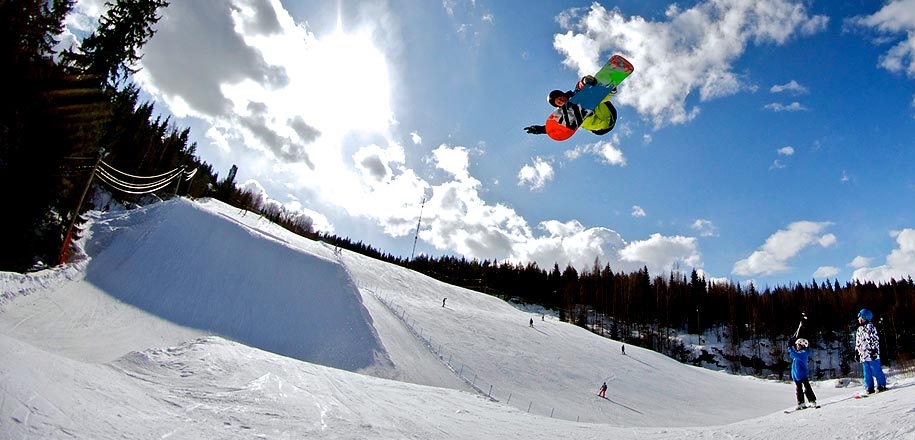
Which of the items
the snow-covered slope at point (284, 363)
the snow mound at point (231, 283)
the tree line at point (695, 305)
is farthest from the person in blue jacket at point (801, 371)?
the tree line at point (695, 305)

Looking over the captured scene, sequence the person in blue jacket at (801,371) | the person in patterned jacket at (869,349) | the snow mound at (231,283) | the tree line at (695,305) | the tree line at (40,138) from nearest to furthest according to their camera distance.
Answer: the person in patterned jacket at (869,349) < the person in blue jacket at (801,371) < the tree line at (40,138) < the snow mound at (231,283) < the tree line at (695,305)

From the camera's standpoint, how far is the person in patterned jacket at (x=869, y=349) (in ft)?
32.8

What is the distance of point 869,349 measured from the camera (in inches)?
398

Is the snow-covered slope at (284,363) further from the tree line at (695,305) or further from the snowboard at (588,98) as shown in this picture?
the tree line at (695,305)

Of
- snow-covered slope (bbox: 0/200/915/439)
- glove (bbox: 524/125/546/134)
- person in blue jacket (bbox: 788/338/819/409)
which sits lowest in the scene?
snow-covered slope (bbox: 0/200/915/439)

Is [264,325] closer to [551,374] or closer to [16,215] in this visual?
[16,215]

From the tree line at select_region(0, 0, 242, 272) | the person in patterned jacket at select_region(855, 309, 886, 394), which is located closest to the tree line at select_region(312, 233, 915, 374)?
the person in patterned jacket at select_region(855, 309, 886, 394)

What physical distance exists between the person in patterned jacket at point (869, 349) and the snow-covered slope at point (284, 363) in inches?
28.2

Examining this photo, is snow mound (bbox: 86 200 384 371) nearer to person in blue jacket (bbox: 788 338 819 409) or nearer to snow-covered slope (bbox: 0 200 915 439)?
snow-covered slope (bbox: 0 200 915 439)

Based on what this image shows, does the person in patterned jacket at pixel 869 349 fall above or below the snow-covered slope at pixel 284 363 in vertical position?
above

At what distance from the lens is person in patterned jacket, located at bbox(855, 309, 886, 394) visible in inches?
A: 394

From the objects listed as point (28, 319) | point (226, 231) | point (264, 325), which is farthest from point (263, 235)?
point (28, 319)

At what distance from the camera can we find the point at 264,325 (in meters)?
19.9

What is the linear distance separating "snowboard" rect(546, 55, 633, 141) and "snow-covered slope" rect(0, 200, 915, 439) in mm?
7382
